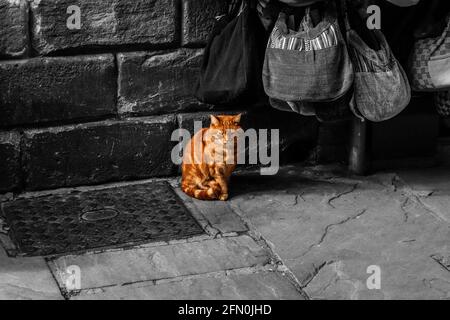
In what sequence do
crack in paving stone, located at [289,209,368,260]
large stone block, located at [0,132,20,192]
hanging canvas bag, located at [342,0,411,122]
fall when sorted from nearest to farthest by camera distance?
crack in paving stone, located at [289,209,368,260] → hanging canvas bag, located at [342,0,411,122] → large stone block, located at [0,132,20,192]

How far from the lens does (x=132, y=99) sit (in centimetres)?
496

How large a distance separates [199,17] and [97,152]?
3.01ft

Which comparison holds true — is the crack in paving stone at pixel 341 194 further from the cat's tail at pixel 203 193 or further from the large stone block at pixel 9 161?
the large stone block at pixel 9 161

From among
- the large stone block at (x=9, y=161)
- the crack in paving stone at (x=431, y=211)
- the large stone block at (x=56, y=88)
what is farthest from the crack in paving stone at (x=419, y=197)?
the large stone block at (x=9, y=161)

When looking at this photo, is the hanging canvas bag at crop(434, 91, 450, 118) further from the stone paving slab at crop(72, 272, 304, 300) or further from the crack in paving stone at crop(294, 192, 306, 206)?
the stone paving slab at crop(72, 272, 304, 300)

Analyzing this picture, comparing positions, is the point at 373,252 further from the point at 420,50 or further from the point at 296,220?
the point at 420,50

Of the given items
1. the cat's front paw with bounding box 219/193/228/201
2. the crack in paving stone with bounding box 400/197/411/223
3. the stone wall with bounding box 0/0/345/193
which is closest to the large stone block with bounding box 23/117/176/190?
the stone wall with bounding box 0/0/345/193

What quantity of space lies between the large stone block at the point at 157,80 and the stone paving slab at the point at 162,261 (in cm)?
96

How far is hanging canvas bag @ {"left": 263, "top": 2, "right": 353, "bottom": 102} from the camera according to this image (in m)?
4.45

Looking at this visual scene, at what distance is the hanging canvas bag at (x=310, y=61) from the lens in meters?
4.45

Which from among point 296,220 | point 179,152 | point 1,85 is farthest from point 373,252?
point 1,85

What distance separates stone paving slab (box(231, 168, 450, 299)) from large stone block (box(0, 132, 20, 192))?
1169 millimetres

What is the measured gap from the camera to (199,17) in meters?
4.92

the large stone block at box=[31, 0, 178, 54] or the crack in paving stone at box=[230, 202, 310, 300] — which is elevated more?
the large stone block at box=[31, 0, 178, 54]
